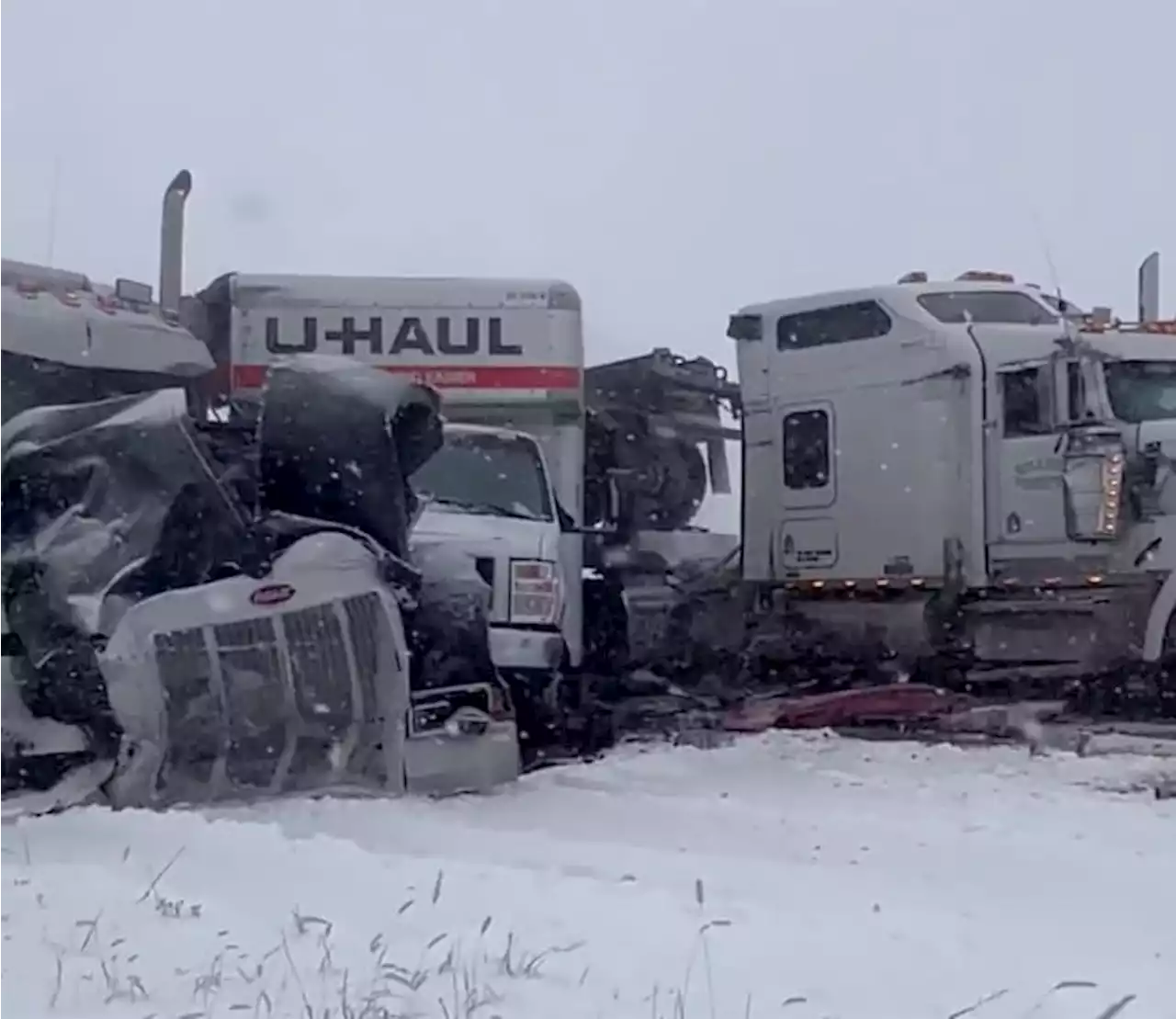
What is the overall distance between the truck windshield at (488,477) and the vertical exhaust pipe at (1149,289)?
19.7 feet

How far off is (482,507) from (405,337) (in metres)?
2.30

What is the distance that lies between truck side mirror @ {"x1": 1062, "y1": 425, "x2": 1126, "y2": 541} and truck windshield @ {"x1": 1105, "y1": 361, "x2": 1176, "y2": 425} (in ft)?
1.17

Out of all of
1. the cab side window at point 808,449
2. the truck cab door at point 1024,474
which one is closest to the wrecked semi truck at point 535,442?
the cab side window at point 808,449

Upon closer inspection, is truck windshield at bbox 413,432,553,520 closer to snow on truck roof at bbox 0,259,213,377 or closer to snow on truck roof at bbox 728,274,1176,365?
snow on truck roof at bbox 0,259,213,377

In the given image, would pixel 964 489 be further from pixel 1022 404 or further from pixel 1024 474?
pixel 1022 404

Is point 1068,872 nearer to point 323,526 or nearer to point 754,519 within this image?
point 323,526

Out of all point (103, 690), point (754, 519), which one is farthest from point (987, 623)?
point (103, 690)

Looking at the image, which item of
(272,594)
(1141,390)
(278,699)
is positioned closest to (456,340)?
(1141,390)

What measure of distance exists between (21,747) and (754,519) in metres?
7.97

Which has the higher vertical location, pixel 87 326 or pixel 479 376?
pixel 87 326

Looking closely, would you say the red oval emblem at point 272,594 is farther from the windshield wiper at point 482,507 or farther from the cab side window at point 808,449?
the cab side window at point 808,449

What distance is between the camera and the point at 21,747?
863 cm

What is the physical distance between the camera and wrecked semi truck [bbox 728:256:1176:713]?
1331 cm

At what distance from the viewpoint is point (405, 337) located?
13.7m
